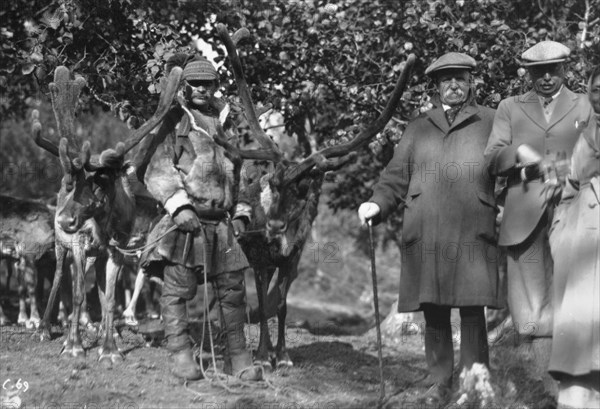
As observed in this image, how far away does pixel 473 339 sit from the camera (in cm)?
881

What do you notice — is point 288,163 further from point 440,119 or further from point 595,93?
point 595,93

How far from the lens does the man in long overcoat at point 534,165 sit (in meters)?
8.51

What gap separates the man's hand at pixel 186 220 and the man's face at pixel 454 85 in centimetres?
214

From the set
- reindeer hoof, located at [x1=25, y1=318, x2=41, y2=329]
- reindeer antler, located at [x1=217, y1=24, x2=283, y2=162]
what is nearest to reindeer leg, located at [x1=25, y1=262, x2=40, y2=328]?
reindeer hoof, located at [x1=25, y1=318, x2=41, y2=329]

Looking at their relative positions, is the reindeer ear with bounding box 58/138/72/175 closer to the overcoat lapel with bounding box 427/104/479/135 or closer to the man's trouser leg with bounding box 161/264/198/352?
the man's trouser leg with bounding box 161/264/198/352

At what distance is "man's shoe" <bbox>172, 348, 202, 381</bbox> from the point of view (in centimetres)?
944

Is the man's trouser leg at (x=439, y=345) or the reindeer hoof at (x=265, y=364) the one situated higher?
the man's trouser leg at (x=439, y=345)

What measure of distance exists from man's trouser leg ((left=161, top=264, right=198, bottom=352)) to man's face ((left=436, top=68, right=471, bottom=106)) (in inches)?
97.4

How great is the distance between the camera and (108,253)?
38.9 ft

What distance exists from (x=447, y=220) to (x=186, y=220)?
6.60 ft

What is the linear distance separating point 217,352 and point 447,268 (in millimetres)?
3029

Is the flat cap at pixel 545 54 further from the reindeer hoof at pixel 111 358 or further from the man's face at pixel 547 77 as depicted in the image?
Result: the reindeer hoof at pixel 111 358

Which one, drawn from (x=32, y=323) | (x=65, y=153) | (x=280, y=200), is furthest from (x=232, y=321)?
(x=32, y=323)

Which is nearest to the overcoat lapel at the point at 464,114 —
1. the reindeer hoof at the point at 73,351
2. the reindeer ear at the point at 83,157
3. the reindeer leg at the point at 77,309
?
the reindeer ear at the point at 83,157
